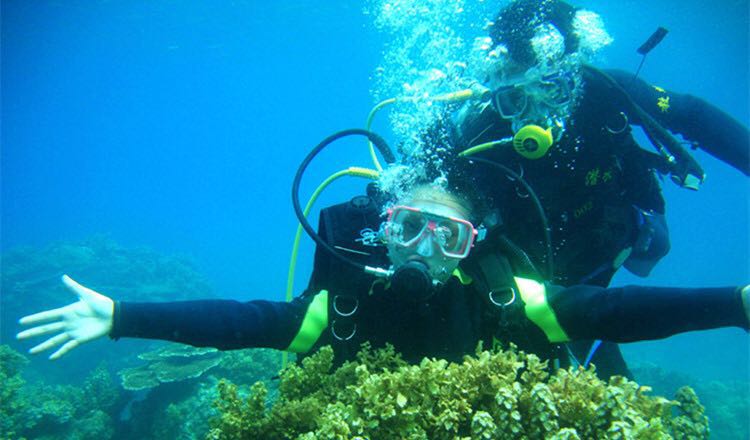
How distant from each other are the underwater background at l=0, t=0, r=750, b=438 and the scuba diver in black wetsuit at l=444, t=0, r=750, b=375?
9196 millimetres

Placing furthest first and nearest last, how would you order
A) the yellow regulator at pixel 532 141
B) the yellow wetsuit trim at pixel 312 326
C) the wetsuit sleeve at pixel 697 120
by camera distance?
1. the wetsuit sleeve at pixel 697 120
2. the yellow regulator at pixel 532 141
3. the yellow wetsuit trim at pixel 312 326

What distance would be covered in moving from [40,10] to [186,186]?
106530mm

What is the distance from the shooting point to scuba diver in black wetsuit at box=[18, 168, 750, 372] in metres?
2.54

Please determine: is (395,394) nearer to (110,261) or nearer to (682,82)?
(110,261)

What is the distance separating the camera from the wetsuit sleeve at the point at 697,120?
425 cm

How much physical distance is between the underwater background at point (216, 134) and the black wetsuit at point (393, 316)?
8.06 metres

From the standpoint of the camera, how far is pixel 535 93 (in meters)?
4.65

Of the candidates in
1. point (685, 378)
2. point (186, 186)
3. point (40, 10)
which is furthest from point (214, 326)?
point (186, 186)

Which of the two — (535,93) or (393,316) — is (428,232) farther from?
(535,93)

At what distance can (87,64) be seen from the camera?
2665 inches

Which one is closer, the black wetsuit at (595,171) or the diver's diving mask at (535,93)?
the black wetsuit at (595,171)

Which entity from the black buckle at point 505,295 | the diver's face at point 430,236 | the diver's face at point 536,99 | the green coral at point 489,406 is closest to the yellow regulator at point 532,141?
the diver's face at point 536,99

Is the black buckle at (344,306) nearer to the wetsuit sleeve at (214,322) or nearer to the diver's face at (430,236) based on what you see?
the wetsuit sleeve at (214,322)

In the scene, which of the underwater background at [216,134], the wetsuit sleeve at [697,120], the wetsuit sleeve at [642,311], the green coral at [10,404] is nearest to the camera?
the wetsuit sleeve at [642,311]
